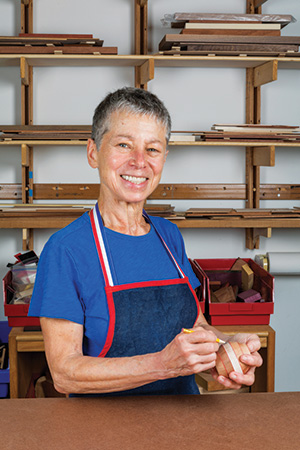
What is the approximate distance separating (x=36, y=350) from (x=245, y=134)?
5.06 ft

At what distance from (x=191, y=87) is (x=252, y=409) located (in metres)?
2.34

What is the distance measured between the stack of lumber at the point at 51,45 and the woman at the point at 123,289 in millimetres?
1381

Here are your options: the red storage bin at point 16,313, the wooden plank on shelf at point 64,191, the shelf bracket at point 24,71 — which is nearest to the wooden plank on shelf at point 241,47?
the shelf bracket at point 24,71

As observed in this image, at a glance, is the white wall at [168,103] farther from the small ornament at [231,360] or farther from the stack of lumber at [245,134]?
the small ornament at [231,360]

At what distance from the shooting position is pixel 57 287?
1.37 meters

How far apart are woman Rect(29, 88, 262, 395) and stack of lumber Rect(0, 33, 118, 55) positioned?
1.38 metres

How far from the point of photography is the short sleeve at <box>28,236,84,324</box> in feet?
4.41

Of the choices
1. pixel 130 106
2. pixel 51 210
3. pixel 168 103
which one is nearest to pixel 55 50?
pixel 168 103

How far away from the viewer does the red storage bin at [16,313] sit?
2.60m

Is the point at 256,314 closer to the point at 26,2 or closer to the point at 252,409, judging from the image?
the point at 252,409

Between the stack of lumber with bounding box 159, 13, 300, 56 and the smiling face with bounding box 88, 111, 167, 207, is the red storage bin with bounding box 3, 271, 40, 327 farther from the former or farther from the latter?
the stack of lumber with bounding box 159, 13, 300, 56

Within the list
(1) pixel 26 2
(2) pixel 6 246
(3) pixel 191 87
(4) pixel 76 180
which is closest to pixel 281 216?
(3) pixel 191 87

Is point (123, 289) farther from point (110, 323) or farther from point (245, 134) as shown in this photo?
point (245, 134)

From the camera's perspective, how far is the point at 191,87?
127 inches
